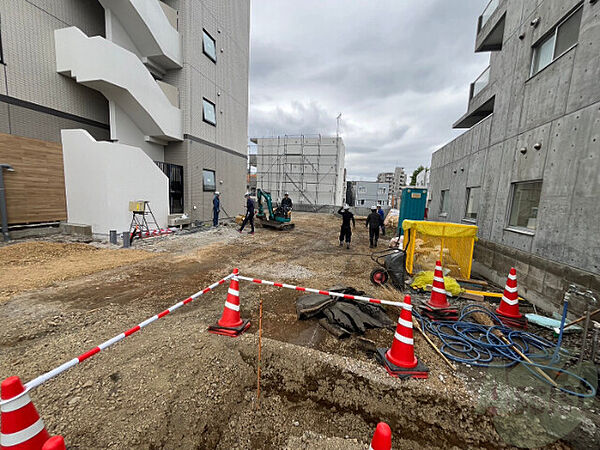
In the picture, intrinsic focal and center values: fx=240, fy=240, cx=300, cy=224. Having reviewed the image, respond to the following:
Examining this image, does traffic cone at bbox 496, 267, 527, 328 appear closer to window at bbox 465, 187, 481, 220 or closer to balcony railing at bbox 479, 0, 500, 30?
window at bbox 465, 187, 481, 220

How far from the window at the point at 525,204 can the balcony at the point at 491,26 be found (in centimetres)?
659

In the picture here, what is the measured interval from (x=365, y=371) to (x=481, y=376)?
1428 mm

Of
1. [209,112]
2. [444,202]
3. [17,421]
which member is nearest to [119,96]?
[209,112]

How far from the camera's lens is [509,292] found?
443 cm

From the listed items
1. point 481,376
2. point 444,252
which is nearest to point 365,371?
point 481,376

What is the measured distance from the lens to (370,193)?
35312mm

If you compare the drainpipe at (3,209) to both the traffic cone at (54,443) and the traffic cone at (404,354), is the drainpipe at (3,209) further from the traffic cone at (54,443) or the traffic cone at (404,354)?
the traffic cone at (404,354)

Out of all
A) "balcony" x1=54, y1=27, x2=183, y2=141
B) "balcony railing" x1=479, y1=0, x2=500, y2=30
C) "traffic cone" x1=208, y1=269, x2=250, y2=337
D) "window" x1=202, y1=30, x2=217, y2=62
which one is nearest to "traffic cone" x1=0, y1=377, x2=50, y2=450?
"traffic cone" x1=208, y1=269, x2=250, y2=337

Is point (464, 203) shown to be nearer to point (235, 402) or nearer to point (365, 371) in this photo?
point (365, 371)

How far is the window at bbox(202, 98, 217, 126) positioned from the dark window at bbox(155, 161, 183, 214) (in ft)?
11.7

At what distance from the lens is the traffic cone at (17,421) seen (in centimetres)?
143

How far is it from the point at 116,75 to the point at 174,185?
4946 mm

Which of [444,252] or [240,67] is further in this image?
[240,67]

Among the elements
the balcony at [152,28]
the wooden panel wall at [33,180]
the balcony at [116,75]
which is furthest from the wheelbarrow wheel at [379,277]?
the balcony at [152,28]
